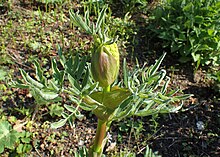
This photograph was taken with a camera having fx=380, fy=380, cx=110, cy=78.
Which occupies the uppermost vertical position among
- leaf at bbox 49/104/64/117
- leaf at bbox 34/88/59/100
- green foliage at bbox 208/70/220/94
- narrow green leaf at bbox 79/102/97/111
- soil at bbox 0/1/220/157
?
leaf at bbox 34/88/59/100

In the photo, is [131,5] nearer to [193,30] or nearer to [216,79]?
[193,30]

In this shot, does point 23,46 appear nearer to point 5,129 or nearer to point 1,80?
point 1,80

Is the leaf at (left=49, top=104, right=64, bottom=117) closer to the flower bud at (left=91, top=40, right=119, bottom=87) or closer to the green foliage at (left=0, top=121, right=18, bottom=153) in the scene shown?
the green foliage at (left=0, top=121, right=18, bottom=153)

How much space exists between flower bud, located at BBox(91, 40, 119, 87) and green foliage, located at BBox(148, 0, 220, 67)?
5.94 ft

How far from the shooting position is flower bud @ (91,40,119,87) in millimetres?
1033

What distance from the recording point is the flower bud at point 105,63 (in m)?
1.03

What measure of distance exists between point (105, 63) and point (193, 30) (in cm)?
190

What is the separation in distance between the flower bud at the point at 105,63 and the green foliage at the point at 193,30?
5.94ft

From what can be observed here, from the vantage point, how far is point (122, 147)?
2328mm

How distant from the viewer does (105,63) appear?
1041mm

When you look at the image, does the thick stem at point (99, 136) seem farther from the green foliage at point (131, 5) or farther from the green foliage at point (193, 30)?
the green foliage at point (131, 5)

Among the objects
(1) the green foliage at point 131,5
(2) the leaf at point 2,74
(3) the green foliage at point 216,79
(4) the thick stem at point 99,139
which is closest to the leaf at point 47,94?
(4) the thick stem at point 99,139

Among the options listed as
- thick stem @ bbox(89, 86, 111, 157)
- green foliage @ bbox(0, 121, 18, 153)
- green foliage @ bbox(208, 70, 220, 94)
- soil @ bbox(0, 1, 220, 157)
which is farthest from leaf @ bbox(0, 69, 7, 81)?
green foliage @ bbox(208, 70, 220, 94)

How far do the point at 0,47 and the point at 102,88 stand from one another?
1.72 metres
